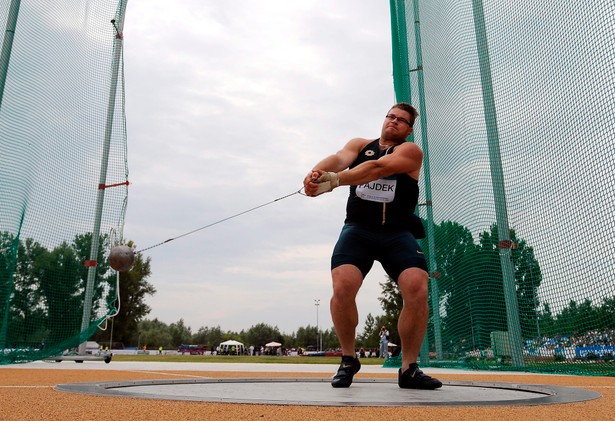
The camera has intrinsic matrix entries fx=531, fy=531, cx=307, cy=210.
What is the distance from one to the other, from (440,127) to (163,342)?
77.8 meters

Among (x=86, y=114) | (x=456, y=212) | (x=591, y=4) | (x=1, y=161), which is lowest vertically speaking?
(x=456, y=212)

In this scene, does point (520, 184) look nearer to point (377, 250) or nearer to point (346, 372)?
point (377, 250)

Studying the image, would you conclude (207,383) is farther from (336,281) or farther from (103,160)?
(103,160)

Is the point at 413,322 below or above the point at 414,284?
below

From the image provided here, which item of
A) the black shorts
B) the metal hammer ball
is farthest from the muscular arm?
the metal hammer ball

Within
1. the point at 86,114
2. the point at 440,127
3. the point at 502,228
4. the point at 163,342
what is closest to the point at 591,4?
the point at 502,228

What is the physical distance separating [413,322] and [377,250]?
1.48ft

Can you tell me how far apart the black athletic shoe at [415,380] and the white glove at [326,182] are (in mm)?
1070

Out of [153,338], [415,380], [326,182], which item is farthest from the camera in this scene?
[153,338]

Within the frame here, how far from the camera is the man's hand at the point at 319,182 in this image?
8.55ft

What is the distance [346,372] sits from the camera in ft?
9.43

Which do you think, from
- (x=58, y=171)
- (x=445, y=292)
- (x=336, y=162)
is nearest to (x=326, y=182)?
(x=336, y=162)

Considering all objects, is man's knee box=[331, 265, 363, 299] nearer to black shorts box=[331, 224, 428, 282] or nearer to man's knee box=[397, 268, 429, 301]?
black shorts box=[331, 224, 428, 282]

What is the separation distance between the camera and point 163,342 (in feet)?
258
